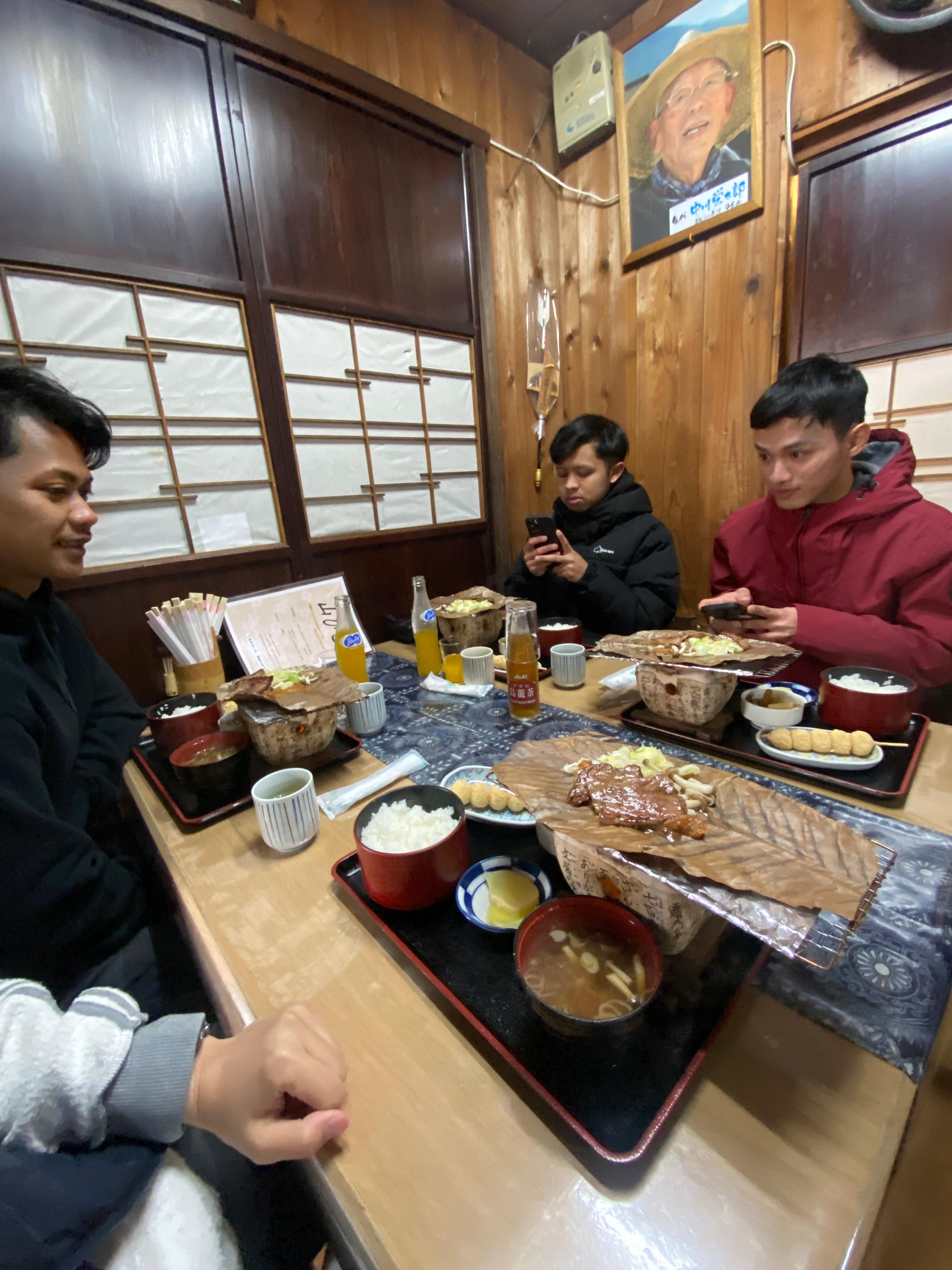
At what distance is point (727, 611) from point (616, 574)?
79cm

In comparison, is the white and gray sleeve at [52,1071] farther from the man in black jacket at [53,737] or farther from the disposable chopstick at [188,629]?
the disposable chopstick at [188,629]

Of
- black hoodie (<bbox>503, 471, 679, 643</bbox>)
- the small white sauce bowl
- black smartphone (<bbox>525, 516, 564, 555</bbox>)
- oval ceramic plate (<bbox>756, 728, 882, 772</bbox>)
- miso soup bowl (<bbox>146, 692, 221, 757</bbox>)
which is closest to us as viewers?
oval ceramic plate (<bbox>756, 728, 882, 772</bbox>)

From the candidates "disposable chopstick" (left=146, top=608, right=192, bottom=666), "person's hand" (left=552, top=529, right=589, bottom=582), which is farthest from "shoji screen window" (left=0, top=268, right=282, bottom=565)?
"person's hand" (left=552, top=529, right=589, bottom=582)

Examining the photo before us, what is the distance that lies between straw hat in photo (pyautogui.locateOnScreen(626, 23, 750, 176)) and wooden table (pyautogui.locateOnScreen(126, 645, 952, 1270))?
2966 mm

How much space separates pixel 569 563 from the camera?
6.24 feet

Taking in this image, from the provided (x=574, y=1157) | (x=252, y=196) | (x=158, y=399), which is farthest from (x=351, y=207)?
(x=574, y=1157)

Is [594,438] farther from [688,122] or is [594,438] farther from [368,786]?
[368,786]

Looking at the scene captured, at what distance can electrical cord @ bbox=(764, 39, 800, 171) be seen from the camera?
6.33 ft

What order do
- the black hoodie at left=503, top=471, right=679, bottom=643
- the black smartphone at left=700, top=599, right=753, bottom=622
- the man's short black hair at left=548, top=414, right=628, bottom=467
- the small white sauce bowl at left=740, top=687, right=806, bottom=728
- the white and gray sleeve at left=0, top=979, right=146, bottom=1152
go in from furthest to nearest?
the man's short black hair at left=548, top=414, right=628, bottom=467, the black hoodie at left=503, top=471, right=679, bottom=643, the black smartphone at left=700, top=599, right=753, bottom=622, the small white sauce bowl at left=740, top=687, right=806, bottom=728, the white and gray sleeve at left=0, top=979, right=146, bottom=1152

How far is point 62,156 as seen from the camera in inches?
60.1

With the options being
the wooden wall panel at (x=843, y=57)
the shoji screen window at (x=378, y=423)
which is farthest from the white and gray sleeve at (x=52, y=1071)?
the wooden wall panel at (x=843, y=57)

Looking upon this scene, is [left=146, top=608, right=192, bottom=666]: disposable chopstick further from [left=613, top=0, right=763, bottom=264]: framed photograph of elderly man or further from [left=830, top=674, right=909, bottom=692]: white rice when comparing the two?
[left=613, top=0, right=763, bottom=264]: framed photograph of elderly man

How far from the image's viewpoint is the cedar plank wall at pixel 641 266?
191 cm

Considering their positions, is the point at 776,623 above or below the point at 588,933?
above
